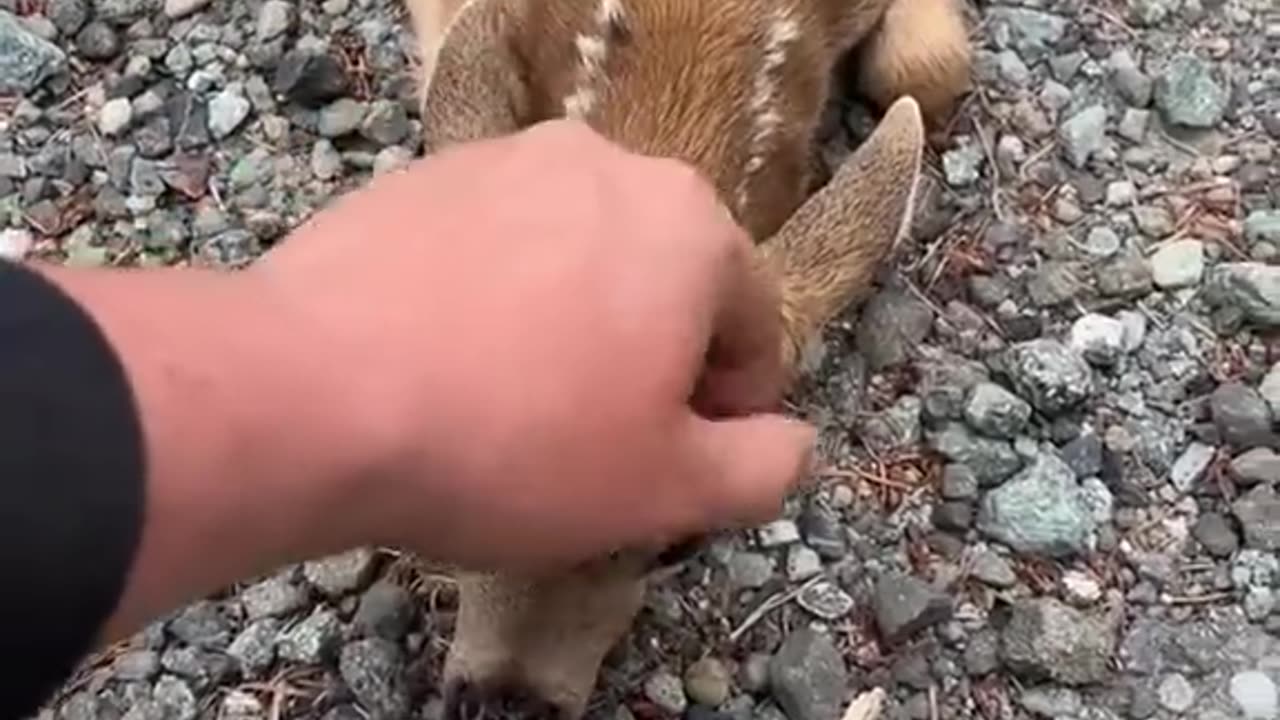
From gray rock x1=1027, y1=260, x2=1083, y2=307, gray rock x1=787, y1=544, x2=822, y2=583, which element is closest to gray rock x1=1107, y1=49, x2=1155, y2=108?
gray rock x1=1027, y1=260, x2=1083, y2=307

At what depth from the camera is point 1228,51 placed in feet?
11.0

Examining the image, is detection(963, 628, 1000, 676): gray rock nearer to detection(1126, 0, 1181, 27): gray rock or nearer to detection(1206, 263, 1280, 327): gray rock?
detection(1206, 263, 1280, 327): gray rock

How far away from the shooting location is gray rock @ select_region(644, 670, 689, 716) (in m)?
2.79

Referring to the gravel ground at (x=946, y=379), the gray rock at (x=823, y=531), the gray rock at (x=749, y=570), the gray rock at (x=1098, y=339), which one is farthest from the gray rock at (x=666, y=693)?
the gray rock at (x=1098, y=339)

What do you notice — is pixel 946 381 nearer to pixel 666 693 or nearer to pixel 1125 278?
pixel 1125 278

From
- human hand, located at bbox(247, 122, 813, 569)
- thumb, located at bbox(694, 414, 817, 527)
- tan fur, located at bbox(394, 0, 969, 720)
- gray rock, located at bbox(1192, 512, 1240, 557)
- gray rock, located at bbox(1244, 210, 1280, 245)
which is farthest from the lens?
gray rock, located at bbox(1244, 210, 1280, 245)

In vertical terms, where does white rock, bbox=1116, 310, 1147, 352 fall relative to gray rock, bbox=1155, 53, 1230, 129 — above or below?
below

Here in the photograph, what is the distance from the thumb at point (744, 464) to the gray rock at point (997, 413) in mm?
1143

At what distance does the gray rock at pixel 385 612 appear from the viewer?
9.16ft

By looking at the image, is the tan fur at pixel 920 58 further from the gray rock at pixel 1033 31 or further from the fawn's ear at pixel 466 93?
the fawn's ear at pixel 466 93

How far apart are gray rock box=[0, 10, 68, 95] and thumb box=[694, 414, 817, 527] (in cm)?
167

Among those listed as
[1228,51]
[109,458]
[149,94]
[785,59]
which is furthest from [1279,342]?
[109,458]

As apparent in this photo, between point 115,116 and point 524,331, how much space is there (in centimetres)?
A: 173

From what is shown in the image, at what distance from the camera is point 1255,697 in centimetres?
285
